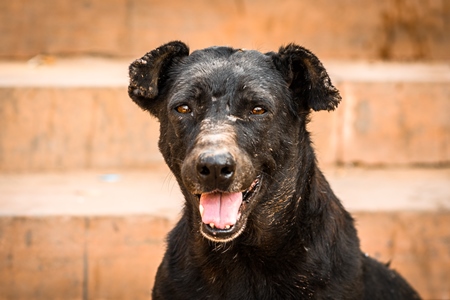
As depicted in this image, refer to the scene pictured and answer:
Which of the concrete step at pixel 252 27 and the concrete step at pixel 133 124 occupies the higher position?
the concrete step at pixel 252 27

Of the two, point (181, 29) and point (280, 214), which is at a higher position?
point (181, 29)

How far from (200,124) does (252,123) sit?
0.25 metres

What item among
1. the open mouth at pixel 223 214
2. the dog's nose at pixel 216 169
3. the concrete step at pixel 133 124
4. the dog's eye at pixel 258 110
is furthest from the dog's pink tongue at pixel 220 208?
the concrete step at pixel 133 124

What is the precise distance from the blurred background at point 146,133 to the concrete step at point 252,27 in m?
0.01

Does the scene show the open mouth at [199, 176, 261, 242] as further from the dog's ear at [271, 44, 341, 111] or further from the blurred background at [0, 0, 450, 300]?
the blurred background at [0, 0, 450, 300]

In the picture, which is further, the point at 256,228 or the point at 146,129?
the point at 146,129

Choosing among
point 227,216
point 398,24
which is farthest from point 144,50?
point 227,216

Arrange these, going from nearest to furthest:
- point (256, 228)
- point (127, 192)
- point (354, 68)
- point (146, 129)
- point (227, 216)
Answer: point (227, 216) < point (256, 228) < point (127, 192) < point (146, 129) < point (354, 68)

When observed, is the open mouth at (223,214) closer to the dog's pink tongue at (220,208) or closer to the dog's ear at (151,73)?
the dog's pink tongue at (220,208)

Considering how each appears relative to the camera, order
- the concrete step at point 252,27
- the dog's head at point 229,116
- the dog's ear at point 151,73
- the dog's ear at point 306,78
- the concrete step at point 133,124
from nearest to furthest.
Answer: the dog's head at point 229,116
the dog's ear at point 306,78
the dog's ear at point 151,73
the concrete step at point 133,124
the concrete step at point 252,27

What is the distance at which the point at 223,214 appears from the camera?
4.07m

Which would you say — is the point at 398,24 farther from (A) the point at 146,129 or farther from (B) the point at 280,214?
(B) the point at 280,214

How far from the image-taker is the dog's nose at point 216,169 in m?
3.87

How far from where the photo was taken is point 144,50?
8070mm
